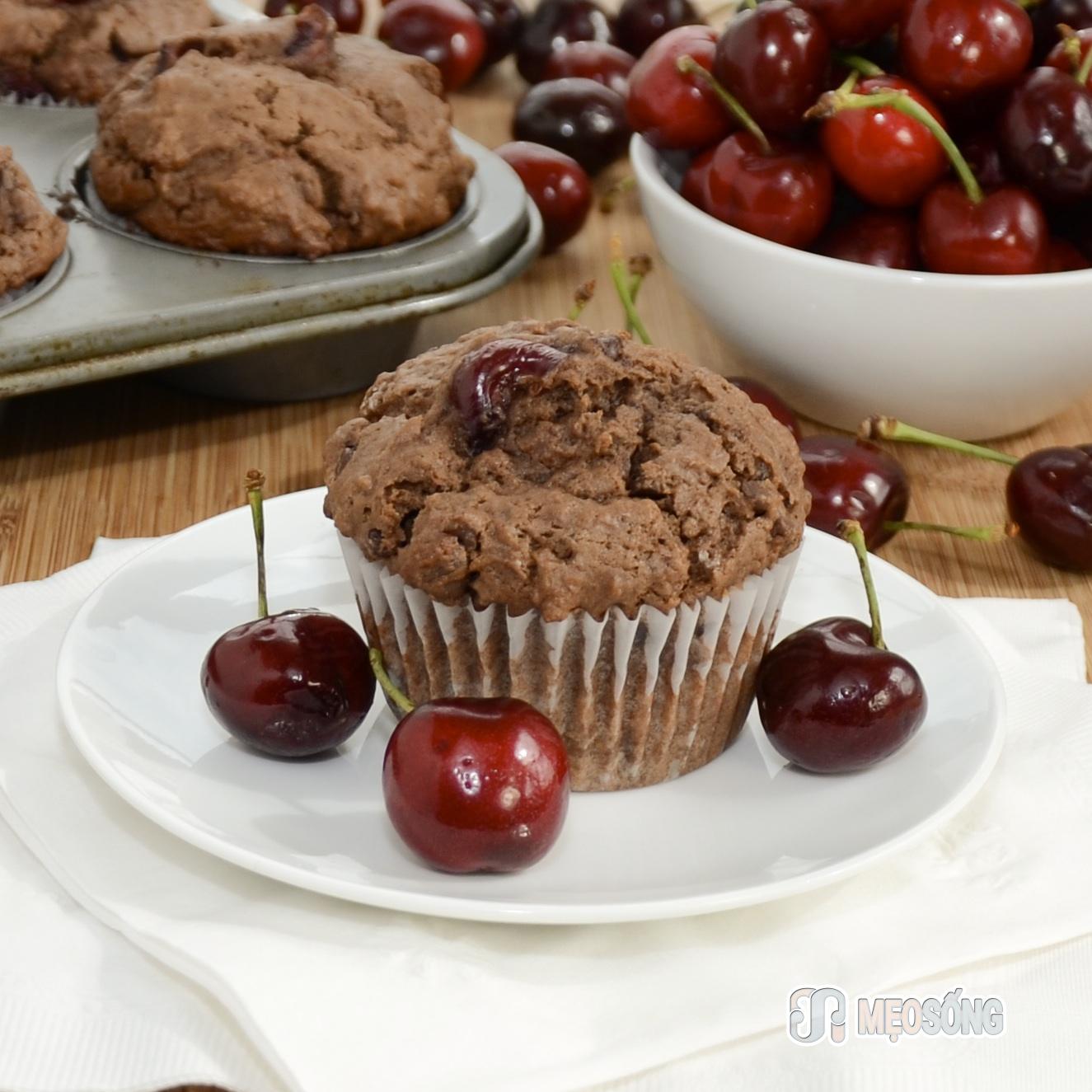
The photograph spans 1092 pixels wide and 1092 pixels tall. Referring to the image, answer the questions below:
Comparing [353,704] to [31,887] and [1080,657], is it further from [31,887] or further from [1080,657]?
[1080,657]

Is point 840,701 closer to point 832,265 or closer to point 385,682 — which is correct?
point 385,682

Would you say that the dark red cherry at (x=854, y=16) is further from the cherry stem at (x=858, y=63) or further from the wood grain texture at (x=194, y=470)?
the wood grain texture at (x=194, y=470)

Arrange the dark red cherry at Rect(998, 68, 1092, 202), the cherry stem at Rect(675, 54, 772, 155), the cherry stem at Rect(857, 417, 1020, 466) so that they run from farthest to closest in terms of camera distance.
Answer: the cherry stem at Rect(675, 54, 772, 155) → the dark red cherry at Rect(998, 68, 1092, 202) → the cherry stem at Rect(857, 417, 1020, 466)

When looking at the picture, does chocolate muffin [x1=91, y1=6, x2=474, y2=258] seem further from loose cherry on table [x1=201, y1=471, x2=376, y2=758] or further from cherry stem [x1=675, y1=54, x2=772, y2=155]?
loose cherry on table [x1=201, y1=471, x2=376, y2=758]

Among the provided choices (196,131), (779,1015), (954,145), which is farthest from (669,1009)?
(196,131)

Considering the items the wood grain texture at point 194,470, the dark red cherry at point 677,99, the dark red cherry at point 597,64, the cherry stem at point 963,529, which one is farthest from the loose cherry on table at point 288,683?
the dark red cherry at point 597,64

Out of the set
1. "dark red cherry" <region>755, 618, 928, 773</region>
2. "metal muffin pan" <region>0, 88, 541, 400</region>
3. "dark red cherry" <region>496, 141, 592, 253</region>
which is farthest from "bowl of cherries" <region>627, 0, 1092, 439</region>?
"dark red cherry" <region>755, 618, 928, 773</region>

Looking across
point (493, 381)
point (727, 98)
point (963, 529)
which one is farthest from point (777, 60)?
point (493, 381)
